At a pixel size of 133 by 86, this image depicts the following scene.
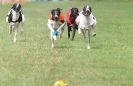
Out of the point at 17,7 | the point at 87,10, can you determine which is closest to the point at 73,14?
the point at 17,7

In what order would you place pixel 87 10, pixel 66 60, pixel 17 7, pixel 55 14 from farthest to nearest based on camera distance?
1. pixel 17 7
2. pixel 55 14
3. pixel 87 10
4. pixel 66 60

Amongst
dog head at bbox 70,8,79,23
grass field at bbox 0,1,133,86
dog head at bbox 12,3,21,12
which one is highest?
dog head at bbox 12,3,21,12

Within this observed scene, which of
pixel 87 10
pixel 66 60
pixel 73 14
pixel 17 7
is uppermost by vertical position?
pixel 17 7

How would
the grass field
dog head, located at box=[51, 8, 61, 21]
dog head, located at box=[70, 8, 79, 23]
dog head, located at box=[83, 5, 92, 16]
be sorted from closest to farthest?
the grass field
dog head, located at box=[83, 5, 92, 16]
dog head, located at box=[51, 8, 61, 21]
dog head, located at box=[70, 8, 79, 23]

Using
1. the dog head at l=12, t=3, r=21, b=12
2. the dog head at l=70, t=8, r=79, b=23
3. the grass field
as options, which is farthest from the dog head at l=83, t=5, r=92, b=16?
the dog head at l=70, t=8, r=79, b=23

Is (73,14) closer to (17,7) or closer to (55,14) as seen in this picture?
(17,7)

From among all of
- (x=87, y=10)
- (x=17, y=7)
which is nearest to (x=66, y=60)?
(x=87, y=10)

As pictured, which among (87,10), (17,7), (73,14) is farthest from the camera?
(73,14)

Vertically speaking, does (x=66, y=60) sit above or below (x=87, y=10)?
below

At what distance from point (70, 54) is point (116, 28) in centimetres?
962

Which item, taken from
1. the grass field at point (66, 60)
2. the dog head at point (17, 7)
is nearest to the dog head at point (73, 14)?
the grass field at point (66, 60)

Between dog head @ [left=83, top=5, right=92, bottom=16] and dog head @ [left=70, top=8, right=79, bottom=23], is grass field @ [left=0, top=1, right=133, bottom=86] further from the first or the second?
dog head @ [left=83, top=5, right=92, bottom=16]

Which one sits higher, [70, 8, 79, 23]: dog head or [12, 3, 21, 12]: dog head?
[12, 3, 21, 12]: dog head

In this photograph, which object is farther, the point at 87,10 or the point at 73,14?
the point at 73,14
